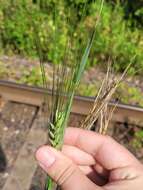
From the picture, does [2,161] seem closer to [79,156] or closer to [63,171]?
[79,156]

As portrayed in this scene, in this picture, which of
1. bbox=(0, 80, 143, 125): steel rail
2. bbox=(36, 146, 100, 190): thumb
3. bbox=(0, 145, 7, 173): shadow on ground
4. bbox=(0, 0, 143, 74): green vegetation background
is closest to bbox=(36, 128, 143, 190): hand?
bbox=(36, 146, 100, 190): thumb

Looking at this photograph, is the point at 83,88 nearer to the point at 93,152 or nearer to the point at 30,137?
the point at 30,137

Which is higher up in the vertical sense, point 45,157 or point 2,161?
point 45,157

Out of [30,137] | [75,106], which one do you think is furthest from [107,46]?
[30,137]

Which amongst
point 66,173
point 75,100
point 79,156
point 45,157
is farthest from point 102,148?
point 75,100

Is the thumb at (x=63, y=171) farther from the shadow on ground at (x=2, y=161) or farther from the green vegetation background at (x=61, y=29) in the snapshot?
the green vegetation background at (x=61, y=29)

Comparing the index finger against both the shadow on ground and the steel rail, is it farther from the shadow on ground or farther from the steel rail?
the steel rail

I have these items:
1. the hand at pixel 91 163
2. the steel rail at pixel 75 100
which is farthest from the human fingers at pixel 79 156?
the steel rail at pixel 75 100
